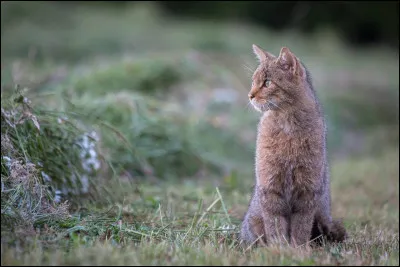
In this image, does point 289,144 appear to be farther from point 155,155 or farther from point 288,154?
point 155,155

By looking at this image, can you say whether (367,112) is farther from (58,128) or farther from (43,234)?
(43,234)

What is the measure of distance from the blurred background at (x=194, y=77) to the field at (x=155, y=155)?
0.03 metres

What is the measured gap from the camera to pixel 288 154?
11.8ft

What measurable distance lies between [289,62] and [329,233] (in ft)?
3.42

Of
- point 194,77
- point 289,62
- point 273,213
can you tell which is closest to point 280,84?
point 289,62

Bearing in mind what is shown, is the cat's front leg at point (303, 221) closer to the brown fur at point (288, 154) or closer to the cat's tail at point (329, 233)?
the brown fur at point (288, 154)

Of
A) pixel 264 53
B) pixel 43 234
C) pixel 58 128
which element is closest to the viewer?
pixel 43 234

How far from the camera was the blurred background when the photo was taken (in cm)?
658

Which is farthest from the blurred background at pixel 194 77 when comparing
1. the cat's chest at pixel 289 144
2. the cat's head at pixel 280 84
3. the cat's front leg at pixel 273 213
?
the cat's front leg at pixel 273 213

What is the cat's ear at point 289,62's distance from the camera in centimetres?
363

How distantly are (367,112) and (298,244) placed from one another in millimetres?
8004

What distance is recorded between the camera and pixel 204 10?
18.9 m

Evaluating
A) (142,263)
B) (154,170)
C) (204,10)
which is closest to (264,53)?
(142,263)

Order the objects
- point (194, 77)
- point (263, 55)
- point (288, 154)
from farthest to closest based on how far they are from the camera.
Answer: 1. point (194, 77)
2. point (263, 55)
3. point (288, 154)
